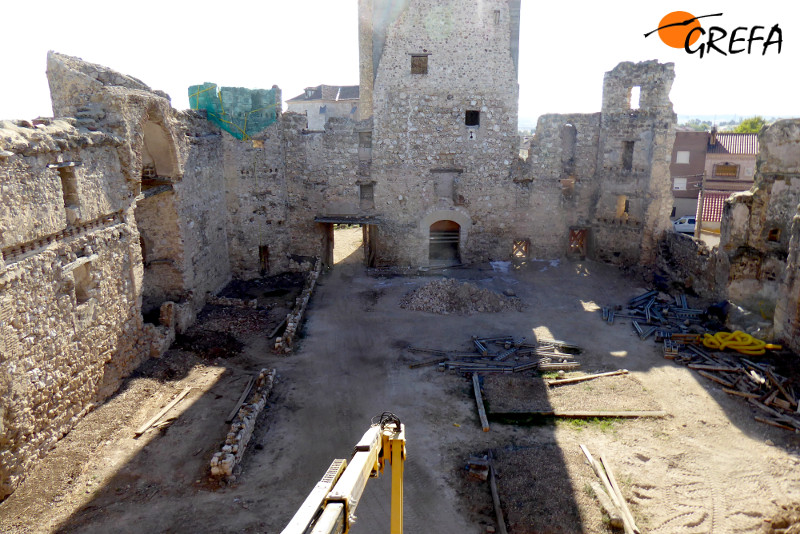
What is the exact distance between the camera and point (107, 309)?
11320 mm

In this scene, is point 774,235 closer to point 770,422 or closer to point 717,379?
point 717,379


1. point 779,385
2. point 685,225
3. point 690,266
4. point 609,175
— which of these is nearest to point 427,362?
point 779,385

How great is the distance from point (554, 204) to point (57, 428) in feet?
56.3

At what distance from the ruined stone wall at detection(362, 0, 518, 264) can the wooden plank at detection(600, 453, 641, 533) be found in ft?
41.1

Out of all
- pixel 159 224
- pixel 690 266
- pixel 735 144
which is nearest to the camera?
pixel 159 224

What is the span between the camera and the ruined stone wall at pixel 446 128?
63.4 feet

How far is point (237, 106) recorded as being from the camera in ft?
60.6

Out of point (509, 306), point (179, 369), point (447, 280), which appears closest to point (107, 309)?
point (179, 369)

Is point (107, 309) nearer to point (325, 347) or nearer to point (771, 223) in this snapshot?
point (325, 347)

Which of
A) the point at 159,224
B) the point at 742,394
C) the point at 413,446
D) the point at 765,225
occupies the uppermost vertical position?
the point at 159,224

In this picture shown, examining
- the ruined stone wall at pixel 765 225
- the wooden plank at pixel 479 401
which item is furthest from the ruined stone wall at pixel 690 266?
the wooden plank at pixel 479 401

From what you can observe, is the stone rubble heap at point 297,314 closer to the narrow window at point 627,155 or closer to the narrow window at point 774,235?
the narrow window at point 627,155

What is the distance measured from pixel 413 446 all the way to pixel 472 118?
13.6 metres

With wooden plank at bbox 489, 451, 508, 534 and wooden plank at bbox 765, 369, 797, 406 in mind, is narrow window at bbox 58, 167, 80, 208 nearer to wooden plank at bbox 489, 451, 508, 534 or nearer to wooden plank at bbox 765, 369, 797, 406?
wooden plank at bbox 489, 451, 508, 534
